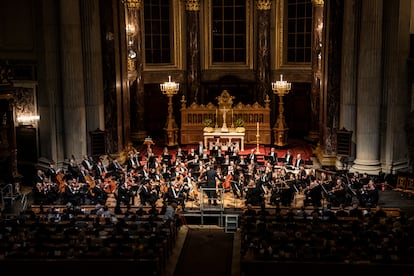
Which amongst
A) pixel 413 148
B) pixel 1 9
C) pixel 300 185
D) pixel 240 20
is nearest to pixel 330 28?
pixel 413 148

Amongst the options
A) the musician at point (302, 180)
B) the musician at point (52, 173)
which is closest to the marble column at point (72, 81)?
the musician at point (52, 173)

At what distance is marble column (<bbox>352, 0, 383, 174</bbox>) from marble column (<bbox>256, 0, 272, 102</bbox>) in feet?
38.3

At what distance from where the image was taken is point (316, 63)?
3822cm

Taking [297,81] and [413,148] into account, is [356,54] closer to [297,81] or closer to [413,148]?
[413,148]

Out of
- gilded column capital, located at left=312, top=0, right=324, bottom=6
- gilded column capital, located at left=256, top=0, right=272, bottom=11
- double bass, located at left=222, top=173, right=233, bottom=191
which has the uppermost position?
gilded column capital, located at left=256, top=0, right=272, bottom=11

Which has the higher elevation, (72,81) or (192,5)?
(192,5)

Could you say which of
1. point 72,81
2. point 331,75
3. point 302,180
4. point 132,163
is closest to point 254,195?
point 302,180

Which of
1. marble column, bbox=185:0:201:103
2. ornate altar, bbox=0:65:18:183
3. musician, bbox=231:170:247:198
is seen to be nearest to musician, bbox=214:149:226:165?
musician, bbox=231:170:247:198

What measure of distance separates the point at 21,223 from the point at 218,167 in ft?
31.2

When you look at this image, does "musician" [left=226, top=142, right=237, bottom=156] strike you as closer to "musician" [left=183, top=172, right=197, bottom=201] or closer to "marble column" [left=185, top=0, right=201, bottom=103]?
"musician" [left=183, top=172, right=197, bottom=201]

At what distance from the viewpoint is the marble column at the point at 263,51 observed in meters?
41.9

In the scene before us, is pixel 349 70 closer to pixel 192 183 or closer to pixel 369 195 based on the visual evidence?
pixel 369 195

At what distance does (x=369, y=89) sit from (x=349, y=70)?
141 centimetres

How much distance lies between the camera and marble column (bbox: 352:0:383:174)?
30219mm
